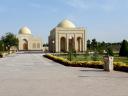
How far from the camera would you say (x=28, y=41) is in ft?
316

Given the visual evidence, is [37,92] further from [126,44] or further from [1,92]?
[126,44]

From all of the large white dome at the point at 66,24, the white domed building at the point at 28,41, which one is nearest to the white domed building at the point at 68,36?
the large white dome at the point at 66,24

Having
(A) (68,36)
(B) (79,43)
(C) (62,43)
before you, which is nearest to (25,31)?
(C) (62,43)

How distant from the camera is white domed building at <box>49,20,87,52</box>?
76.6 metres

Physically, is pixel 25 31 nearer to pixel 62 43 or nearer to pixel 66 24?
pixel 62 43

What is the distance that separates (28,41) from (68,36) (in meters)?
21.3

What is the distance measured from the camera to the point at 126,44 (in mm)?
43125

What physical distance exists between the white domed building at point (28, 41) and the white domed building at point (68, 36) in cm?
1639

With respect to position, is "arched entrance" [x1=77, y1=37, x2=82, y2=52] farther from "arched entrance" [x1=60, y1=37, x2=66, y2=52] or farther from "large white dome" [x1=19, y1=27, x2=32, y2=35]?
"large white dome" [x1=19, y1=27, x2=32, y2=35]

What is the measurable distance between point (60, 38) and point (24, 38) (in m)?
20.1

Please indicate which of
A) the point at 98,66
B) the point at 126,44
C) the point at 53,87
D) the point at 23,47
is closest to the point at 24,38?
the point at 23,47

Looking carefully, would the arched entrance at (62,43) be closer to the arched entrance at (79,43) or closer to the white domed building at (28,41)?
the arched entrance at (79,43)

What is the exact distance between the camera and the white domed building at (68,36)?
3017 inches
